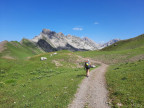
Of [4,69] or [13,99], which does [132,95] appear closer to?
[13,99]

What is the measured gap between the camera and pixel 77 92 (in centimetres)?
1264

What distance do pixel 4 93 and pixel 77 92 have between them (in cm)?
1121

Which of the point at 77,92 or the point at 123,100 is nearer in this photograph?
the point at 123,100

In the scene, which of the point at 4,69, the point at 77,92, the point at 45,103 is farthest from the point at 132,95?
the point at 4,69

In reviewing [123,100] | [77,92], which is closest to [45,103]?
[77,92]

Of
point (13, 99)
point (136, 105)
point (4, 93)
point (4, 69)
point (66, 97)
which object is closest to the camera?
point (136, 105)

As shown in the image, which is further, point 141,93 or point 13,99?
point 13,99

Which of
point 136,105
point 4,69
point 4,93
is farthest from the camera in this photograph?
point 4,69

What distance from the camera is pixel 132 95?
1016 centimetres

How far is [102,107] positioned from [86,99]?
213cm

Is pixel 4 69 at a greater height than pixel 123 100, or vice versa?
pixel 4 69

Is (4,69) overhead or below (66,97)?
overhead

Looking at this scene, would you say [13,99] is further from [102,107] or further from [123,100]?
[123,100]

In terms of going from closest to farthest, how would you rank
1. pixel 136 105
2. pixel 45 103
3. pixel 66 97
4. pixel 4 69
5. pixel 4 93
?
pixel 136 105, pixel 45 103, pixel 66 97, pixel 4 93, pixel 4 69
